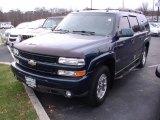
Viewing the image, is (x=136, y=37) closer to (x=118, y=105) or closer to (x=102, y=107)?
(x=118, y=105)

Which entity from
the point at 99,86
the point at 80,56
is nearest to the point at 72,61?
the point at 80,56

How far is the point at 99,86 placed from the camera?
520 centimetres

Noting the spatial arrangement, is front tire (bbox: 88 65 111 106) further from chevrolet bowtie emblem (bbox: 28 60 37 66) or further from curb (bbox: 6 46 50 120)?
chevrolet bowtie emblem (bbox: 28 60 37 66)

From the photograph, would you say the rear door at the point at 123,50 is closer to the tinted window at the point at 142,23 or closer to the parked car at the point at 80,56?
the parked car at the point at 80,56

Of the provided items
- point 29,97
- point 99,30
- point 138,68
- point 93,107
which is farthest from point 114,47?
point 138,68

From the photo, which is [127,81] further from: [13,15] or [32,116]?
[13,15]

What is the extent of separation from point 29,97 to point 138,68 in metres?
4.46

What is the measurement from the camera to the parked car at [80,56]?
14.8 feet

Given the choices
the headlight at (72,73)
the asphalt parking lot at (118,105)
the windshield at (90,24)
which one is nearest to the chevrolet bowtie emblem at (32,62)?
the headlight at (72,73)

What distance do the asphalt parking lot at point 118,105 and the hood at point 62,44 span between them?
1.20 m

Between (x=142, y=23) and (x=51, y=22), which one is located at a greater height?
(x=51, y=22)

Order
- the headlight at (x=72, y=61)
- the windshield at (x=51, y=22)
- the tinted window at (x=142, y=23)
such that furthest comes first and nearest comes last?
the windshield at (x=51, y=22)
the tinted window at (x=142, y=23)
the headlight at (x=72, y=61)

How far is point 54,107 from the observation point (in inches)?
205

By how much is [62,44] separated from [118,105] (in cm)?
176
